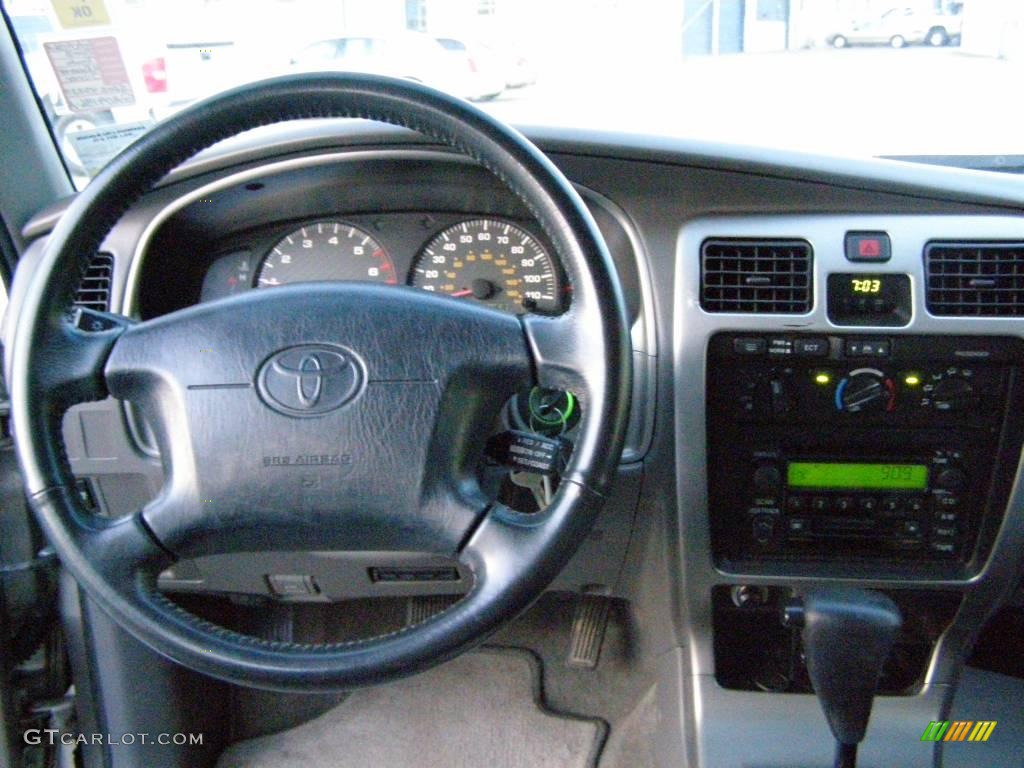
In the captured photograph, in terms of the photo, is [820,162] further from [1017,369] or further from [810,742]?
[810,742]

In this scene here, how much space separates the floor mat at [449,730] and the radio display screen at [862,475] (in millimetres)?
941

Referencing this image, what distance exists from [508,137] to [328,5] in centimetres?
72

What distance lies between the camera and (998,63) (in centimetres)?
171

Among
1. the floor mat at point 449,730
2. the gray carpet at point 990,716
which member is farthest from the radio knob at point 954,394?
the floor mat at point 449,730

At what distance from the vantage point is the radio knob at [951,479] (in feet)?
5.56

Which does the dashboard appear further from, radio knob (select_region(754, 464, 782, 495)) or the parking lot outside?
the parking lot outside

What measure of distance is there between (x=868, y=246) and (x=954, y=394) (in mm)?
Result: 294

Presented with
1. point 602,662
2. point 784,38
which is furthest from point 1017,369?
point 602,662

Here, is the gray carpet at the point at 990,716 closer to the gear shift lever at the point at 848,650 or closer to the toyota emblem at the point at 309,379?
the gear shift lever at the point at 848,650

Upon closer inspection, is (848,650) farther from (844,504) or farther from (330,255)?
(330,255)

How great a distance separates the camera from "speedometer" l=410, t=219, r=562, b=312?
5.67 feet

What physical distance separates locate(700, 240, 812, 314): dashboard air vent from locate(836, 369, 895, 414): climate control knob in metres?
0.15

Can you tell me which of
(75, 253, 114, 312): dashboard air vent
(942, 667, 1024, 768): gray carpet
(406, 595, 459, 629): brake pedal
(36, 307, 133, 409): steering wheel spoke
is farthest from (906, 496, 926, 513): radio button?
(75, 253, 114, 312): dashboard air vent

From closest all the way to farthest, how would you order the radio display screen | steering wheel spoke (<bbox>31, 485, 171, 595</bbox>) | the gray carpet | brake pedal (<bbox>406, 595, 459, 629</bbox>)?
steering wheel spoke (<bbox>31, 485, 171, 595</bbox>) < the radio display screen < the gray carpet < brake pedal (<bbox>406, 595, 459, 629</bbox>)
